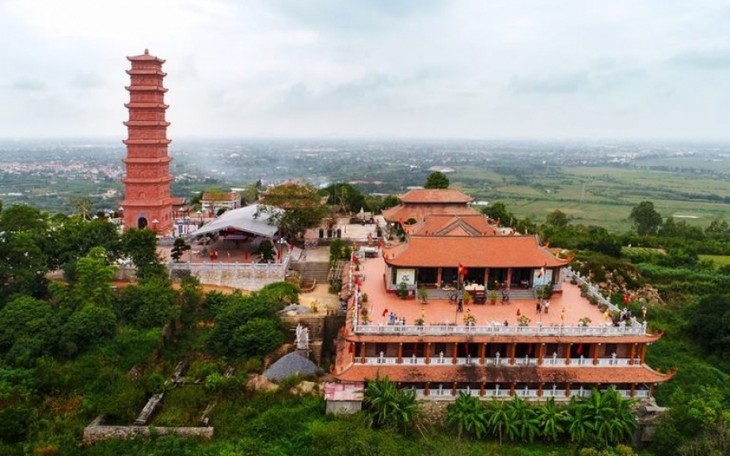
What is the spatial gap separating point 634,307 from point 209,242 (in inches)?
983

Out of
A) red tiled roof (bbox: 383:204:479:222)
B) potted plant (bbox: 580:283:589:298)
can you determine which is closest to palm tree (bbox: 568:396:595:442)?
potted plant (bbox: 580:283:589:298)

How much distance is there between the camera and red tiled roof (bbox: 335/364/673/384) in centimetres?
1981

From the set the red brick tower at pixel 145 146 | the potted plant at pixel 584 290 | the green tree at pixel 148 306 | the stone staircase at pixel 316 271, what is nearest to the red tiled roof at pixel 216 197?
the red brick tower at pixel 145 146

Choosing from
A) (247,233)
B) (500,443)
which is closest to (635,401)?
(500,443)

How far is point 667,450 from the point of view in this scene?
18.5 metres

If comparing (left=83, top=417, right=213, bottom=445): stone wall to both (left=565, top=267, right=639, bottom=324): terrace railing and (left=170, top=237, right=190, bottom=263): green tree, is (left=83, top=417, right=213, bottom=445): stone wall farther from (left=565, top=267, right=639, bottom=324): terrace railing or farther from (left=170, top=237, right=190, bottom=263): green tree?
(left=565, top=267, right=639, bottom=324): terrace railing

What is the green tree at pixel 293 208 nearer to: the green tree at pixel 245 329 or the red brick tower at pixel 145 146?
the red brick tower at pixel 145 146

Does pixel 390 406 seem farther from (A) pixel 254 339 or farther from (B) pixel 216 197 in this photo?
(B) pixel 216 197

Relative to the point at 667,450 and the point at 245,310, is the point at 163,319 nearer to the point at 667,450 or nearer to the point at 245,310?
the point at 245,310

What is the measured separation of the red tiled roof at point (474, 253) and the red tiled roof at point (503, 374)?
5.25 m

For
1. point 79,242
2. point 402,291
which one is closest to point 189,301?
point 79,242

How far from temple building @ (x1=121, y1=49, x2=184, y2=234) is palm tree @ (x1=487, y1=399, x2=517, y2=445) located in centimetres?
2766

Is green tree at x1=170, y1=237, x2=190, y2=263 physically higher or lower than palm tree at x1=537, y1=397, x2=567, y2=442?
higher

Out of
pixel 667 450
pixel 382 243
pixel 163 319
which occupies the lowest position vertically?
pixel 667 450
